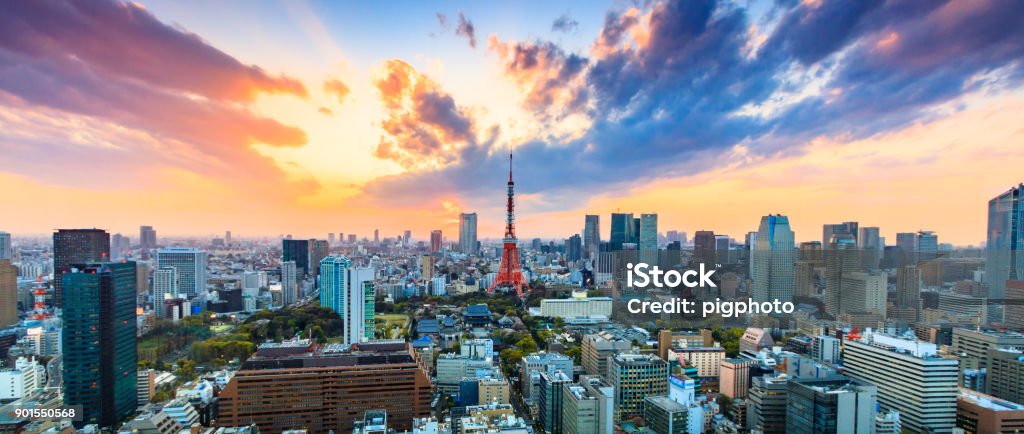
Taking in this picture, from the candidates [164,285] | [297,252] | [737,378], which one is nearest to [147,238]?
[164,285]

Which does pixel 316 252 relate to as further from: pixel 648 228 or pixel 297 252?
pixel 648 228

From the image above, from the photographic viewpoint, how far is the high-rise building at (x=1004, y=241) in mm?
14281

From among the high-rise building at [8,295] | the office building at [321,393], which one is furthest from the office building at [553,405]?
the high-rise building at [8,295]

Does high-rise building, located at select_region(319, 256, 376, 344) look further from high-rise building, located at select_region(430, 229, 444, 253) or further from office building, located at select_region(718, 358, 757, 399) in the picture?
high-rise building, located at select_region(430, 229, 444, 253)

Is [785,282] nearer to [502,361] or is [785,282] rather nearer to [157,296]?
[502,361]

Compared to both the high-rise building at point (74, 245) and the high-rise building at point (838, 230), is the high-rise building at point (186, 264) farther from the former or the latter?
the high-rise building at point (838, 230)

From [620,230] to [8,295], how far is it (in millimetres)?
24472

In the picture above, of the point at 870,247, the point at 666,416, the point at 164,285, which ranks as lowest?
the point at 666,416

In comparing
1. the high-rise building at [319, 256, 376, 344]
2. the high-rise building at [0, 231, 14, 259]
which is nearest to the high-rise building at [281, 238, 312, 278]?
the high-rise building at [0, 231, 14, 259]

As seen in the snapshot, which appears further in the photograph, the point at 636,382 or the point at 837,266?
the point at 837,266

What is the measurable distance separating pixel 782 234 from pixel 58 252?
913 inches

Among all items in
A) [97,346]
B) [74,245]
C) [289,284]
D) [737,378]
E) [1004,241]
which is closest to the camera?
[97,346]

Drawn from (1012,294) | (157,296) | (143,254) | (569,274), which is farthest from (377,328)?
(1012,294)

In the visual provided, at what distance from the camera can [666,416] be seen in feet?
24.3
